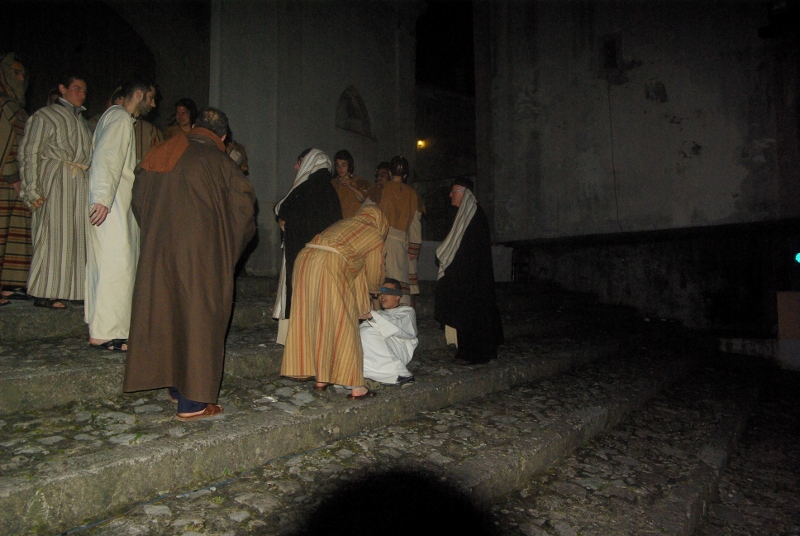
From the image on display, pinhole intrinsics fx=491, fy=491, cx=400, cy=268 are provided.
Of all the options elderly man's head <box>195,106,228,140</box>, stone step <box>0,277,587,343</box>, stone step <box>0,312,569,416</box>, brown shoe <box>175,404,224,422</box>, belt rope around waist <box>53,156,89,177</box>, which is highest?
elderly man's head <box>195,106,228,140</box>

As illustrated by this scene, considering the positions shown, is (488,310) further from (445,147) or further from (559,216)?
(445,147)

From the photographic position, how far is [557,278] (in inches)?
458

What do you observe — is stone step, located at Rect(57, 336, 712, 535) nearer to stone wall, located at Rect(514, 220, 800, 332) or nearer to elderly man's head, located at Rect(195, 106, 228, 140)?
elderly man's head, located at Rect(195, 106, 228, 140)

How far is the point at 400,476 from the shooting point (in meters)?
2.83

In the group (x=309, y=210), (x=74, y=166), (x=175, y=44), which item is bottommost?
(x=309, y=210)

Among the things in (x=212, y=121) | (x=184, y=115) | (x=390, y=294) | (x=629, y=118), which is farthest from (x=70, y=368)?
(x=629, y=118)

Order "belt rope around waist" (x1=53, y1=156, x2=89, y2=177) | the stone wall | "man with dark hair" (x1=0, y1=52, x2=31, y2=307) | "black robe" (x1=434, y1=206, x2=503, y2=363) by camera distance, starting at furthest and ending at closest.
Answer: the stone wall < "black robe" (x1=434, y1=206, x2=503, y2=363) < "man with dark hair" (x1=0, y1=52, x2=31, y2=307) < "belt rope around waist" (x1=53, y1=156, x2=89, y2=177)

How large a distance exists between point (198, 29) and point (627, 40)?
823cm

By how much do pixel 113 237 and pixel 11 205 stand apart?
156cm

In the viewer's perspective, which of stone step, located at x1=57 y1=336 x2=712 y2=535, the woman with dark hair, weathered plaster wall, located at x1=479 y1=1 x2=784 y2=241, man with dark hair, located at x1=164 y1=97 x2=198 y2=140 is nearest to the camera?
stone step, located at x1=57 y1=336 x2=712 y2=535

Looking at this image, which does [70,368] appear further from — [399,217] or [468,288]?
[399,217]

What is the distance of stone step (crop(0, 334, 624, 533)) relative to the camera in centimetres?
212

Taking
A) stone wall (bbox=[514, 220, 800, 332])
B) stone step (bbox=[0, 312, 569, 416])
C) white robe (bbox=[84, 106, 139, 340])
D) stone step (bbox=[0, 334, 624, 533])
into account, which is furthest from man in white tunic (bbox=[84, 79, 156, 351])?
stone wall (bbox=[514, 220, 800, 332])

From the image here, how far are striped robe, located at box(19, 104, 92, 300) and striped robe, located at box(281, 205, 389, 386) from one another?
6.25 ft
